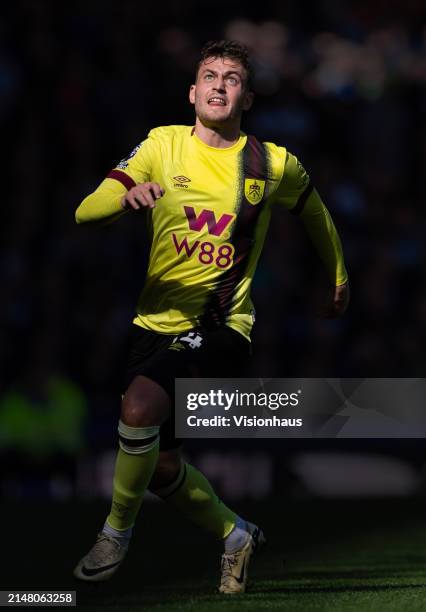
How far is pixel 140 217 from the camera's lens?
512 inches

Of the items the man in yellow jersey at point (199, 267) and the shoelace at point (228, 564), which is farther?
the shoelace at point (228, 564)

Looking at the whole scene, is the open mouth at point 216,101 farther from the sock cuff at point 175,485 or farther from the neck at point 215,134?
the sock cuff at point 175,485

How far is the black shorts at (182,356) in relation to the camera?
6.17m

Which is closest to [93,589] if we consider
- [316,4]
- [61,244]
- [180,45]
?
[61,244]

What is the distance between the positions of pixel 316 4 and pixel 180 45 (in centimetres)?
176

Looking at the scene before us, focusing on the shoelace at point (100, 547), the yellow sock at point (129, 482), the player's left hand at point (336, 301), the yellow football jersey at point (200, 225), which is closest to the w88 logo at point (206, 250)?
the yellow football jersey at point (200, 225)

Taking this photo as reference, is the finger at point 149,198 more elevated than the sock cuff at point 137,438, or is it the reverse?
the finger at point 149,198

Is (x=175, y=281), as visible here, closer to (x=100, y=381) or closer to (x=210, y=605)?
(x=210, y=605)

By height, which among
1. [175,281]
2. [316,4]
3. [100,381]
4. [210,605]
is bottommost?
[100,381]

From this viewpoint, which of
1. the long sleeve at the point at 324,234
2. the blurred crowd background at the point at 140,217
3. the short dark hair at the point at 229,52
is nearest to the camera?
the short dark hair at the point at 229,52

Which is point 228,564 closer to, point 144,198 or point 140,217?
point 144,198

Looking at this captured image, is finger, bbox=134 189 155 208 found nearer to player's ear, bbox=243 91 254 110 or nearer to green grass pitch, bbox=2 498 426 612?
player's ear, bbox=243 91 254 110

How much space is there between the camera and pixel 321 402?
22.6 feet

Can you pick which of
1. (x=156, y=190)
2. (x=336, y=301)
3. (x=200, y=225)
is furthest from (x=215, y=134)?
(x=336, y=301)
